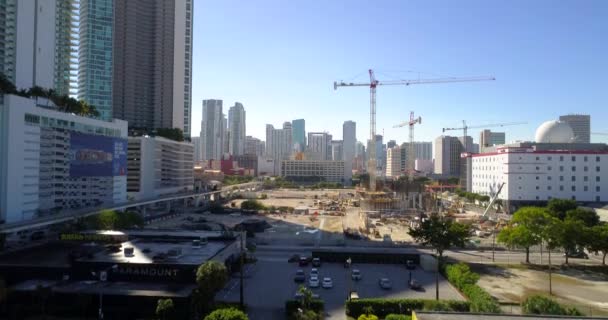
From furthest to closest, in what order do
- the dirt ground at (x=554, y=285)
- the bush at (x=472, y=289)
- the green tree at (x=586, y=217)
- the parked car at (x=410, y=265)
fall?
the green tree at (x=586, y=217) → the parked car at (x=410, y=265) → the dirt ground at (x=554, y=285) → the bush at (x=472, y=289)

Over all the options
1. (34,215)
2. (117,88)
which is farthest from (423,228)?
(117,88)

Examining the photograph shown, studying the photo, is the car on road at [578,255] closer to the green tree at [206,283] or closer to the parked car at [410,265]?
the parked car at [410,265]

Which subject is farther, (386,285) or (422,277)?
(422,277)

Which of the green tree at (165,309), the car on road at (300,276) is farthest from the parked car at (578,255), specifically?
the green tree at (165,309)

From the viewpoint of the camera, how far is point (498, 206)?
89.3 m

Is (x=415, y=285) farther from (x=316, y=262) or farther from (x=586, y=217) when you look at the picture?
(x=586, y=217)

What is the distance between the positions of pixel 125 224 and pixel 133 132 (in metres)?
56.6

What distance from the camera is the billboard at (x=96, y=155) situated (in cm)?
6069

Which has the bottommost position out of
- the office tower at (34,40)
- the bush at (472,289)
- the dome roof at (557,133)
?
the bush at (472,289)

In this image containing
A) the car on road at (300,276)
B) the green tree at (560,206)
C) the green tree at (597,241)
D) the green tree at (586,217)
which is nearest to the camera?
the car on road at (300,276)

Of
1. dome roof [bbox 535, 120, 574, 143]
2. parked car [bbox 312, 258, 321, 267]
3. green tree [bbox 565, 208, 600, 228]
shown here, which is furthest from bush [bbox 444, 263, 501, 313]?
dome roof [bbox 535, 120, 574, 143]

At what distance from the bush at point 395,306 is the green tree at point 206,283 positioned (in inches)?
333

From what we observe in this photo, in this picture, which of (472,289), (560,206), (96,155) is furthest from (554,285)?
(96,155)

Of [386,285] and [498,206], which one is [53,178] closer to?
[386,285]
